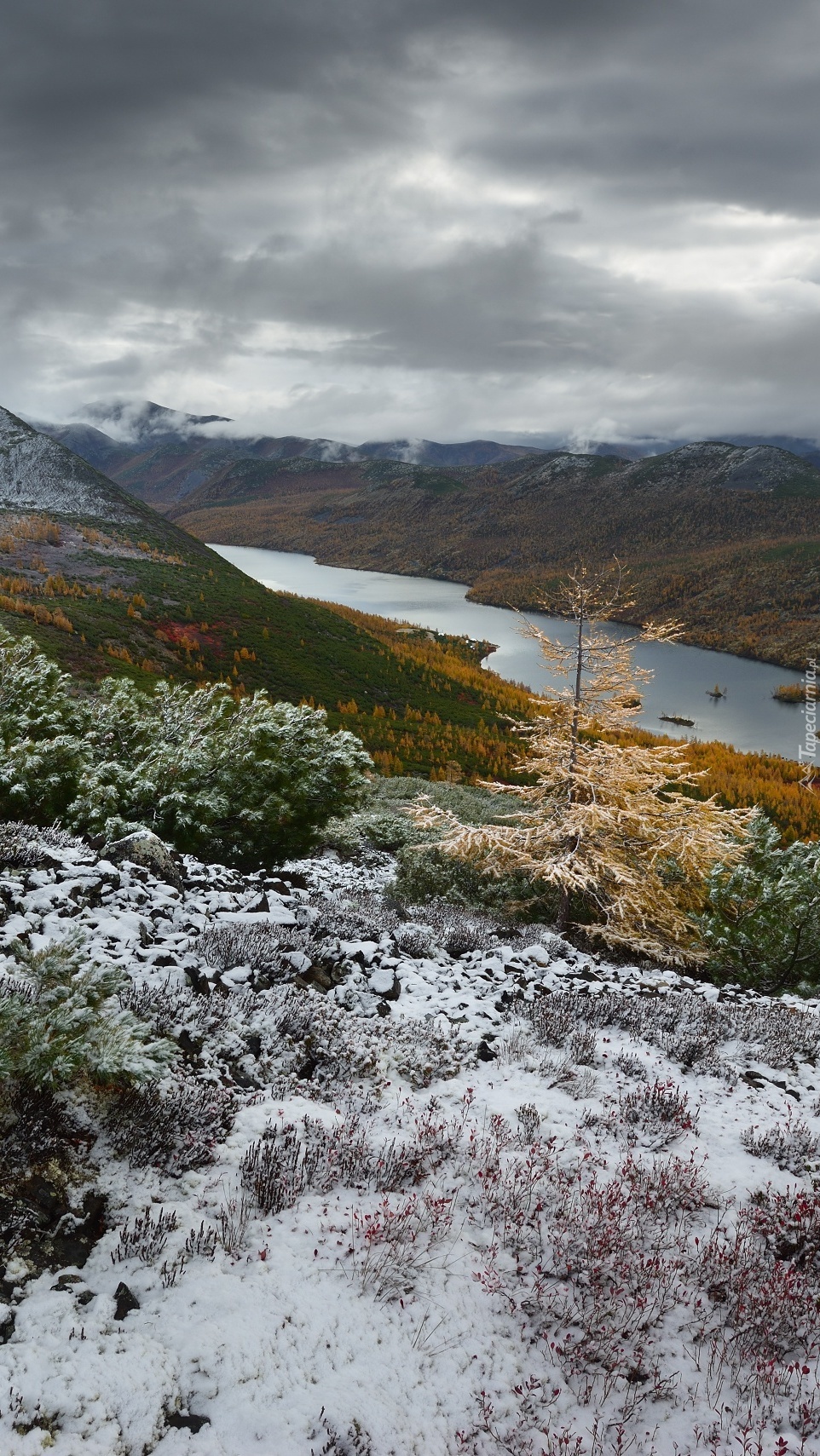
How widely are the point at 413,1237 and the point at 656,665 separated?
220 ft

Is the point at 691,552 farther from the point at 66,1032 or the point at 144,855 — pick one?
the point at 66,1032

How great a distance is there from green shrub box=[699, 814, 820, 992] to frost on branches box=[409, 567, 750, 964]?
1.26 ft

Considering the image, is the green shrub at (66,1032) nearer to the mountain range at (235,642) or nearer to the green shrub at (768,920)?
the green shrub at (768,920)

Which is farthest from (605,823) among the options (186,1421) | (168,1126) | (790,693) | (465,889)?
(790,693)

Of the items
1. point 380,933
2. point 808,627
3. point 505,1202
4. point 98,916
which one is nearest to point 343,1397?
point 505,1202

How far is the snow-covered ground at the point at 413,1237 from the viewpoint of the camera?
266cm

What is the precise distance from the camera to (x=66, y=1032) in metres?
3.84

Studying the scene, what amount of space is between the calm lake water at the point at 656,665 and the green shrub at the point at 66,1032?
8.53 meters

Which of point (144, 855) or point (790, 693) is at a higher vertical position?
point (790, 693)

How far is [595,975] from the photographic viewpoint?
848 centimetres

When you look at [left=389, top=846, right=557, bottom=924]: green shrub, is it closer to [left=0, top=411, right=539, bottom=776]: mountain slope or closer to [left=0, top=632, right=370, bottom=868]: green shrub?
[left=0, top=632, right=370, bottom=868]: green shrub

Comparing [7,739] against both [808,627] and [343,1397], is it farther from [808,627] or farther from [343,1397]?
[808,627]

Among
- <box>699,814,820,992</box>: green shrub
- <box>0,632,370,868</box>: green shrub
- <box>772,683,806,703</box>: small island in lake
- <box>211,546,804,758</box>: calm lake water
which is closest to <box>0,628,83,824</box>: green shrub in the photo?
<box>0,632,370,868</box>: green shrub

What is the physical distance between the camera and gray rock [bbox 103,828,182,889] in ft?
25.7
